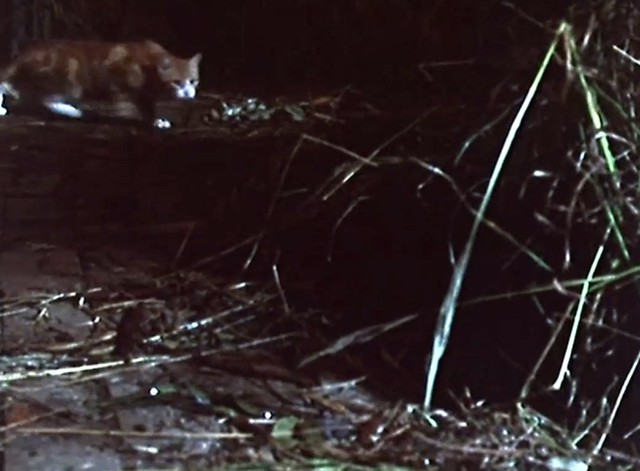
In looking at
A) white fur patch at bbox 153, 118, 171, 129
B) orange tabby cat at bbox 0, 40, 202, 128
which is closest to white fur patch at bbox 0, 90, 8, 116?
orange tabby cat at bbox 0, 40, 202, 128

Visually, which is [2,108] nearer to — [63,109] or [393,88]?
[63,109]

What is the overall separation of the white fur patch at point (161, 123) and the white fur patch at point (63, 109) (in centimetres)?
9

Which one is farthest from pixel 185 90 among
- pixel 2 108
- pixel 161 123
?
pixel 2 108

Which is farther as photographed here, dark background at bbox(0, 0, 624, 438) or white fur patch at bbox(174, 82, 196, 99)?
white fur patch at bbox(174, 82, 196, 99)

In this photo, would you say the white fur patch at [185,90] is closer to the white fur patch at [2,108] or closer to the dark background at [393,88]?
the dark background at [393,88]

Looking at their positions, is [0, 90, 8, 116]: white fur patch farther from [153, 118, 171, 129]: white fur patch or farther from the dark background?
[153, 118, 171, 129]: white fur patch

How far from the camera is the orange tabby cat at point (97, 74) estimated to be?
3.37ft

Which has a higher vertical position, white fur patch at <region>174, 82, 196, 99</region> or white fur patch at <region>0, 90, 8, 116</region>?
white fur patch at <region>174, 82, 196, 99</region>

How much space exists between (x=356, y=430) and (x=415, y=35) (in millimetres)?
337

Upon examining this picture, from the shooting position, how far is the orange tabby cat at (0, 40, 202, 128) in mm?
1026

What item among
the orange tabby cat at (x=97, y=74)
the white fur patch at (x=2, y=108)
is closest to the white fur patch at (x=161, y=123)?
the orange tabby cat at (x=97, y=74)

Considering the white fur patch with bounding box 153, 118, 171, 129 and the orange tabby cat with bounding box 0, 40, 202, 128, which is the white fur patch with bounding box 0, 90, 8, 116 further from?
the white fur patch with bounding box 153, 118, 171, 129

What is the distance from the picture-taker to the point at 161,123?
1.03 meters

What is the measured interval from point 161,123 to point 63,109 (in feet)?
0.37
